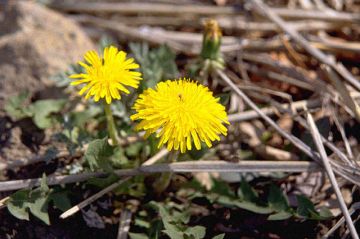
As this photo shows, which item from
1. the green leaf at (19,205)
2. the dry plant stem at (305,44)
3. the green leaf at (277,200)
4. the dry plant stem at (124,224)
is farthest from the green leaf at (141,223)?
the dry plant stem at (305,44)

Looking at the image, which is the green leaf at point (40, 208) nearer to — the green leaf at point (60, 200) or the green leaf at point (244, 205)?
the green leaf at point (60, 200)

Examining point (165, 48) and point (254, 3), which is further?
point (254, 3)

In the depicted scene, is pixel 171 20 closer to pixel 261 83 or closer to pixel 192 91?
pixel 261 83

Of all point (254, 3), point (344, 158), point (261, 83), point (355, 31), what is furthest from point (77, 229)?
point (355, 31)

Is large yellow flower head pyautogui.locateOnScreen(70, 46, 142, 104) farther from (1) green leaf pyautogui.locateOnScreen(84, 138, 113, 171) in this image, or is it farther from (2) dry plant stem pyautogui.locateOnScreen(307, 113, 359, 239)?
(2) dry plant stem pyautogui.locateOnScreen(307, 113, 359, 239)

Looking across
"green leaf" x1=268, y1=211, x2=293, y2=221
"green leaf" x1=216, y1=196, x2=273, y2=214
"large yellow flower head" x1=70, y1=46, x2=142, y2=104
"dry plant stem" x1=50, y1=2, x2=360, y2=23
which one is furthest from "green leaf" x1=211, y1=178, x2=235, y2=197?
"dry plant stem" x1=50, y1=2, x2=360, y2=23

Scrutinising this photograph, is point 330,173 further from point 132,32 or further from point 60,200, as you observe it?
point 132,32
